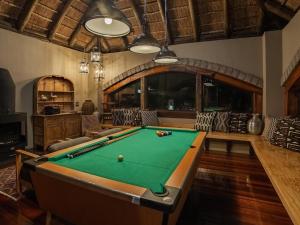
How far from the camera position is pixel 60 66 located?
571cm

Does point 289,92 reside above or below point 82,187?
above

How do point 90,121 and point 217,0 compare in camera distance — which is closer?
point 217,0

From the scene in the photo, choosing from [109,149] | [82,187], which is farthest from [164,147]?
[82,187]

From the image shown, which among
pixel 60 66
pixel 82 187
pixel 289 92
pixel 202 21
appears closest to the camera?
pixel 82 187

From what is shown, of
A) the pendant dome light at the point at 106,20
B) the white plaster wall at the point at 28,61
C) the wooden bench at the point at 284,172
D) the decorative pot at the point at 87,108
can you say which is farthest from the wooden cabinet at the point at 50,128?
the wooden bench at the point at 284,172

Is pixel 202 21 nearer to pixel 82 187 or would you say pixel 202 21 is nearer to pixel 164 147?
pixel 164 147

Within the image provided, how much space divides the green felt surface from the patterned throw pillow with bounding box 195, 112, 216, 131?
2.54m

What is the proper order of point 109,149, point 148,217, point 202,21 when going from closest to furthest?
point 148,217 < point 109,149 < point 202,21

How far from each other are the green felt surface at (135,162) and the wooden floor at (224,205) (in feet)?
2.59

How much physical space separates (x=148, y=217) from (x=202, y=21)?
16.0 feet

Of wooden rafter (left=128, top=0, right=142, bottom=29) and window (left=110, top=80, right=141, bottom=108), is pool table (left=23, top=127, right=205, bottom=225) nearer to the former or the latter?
wooden rafter (left=128, top=0, right=142, bottom=29)

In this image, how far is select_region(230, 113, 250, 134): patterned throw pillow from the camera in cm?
454

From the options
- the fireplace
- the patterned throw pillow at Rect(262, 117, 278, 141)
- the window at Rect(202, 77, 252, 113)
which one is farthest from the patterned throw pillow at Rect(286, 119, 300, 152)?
the fireplace

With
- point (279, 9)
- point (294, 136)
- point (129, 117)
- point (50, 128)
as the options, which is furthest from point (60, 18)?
point (294, 136)
